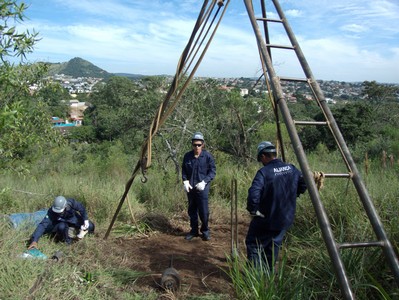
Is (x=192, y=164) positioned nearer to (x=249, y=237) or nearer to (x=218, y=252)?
(x=218, y=252)

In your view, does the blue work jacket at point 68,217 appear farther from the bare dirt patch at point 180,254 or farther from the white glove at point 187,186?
the white glove at point 187,186

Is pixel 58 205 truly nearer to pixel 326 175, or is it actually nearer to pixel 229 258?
pixel 229 258

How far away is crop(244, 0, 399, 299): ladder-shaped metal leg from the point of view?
1.80m

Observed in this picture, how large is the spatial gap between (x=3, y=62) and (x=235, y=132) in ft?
23.3

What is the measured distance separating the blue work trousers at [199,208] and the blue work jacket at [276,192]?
67.8 inches

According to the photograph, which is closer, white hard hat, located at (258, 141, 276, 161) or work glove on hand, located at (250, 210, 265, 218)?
work glove on hand, located at (250, 210, 265, 218)

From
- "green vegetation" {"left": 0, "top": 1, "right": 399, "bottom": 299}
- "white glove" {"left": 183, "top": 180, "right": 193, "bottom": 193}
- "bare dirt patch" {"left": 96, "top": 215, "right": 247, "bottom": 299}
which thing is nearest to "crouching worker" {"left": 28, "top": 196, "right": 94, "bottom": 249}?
"green vegetation" {"left": 0, "top": 1, "right": 399, "bottom": 299}

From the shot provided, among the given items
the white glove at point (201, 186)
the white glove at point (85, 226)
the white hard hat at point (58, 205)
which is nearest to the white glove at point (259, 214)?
the white glove at point (201, 186)

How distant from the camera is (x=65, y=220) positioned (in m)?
4.41

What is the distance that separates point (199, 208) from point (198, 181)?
39cm

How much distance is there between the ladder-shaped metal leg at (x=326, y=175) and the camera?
1.80 metres

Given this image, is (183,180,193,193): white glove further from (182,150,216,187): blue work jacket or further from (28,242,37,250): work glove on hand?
(28,242,37,250): work glove on hand

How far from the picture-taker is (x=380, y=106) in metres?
21.9

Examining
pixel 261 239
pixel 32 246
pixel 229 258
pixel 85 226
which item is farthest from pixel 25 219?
pixel 261 239
